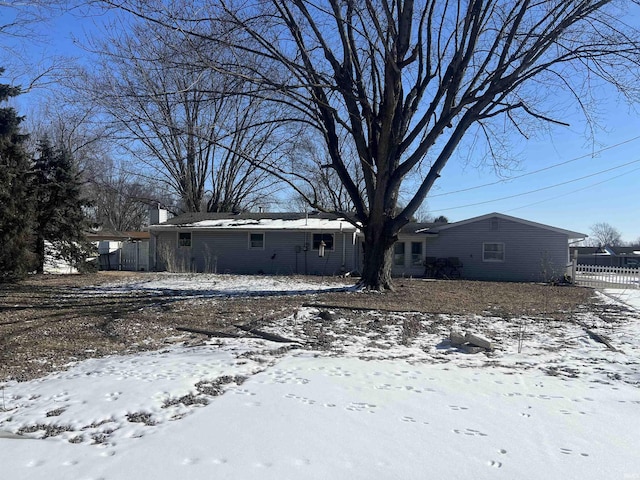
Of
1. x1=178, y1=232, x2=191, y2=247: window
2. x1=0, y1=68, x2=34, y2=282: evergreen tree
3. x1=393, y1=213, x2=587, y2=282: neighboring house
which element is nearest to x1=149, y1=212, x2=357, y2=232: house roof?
x1=178, y1=232, x2=191, y2=247: window

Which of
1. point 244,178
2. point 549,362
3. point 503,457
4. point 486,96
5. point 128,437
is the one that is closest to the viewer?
point 503,457

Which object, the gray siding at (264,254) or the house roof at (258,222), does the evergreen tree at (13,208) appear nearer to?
the gray siding at (264,254)

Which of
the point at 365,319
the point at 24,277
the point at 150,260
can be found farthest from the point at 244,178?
the point at 365,319

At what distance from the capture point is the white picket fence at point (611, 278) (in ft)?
64.0

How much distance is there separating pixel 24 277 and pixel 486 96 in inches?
Answer: 606

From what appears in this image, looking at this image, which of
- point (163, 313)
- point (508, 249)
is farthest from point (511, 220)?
point (163, 313)

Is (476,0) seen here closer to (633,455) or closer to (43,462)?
(633,455)

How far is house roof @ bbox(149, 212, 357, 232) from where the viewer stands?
24078 mm

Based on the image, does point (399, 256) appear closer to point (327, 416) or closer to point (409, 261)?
point (409, 261)

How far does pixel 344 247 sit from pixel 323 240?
1120 millimetres

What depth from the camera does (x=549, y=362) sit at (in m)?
6.16

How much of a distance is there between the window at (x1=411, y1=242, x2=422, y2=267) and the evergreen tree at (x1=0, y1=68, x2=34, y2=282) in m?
16.6

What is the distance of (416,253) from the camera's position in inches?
978

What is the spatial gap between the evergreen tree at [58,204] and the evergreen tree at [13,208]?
2.64 m
